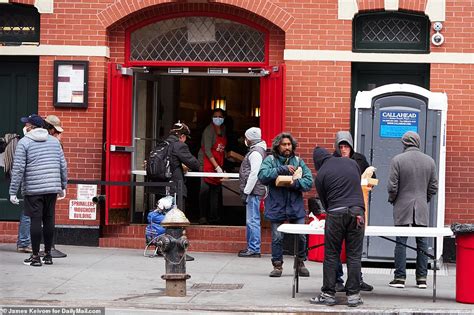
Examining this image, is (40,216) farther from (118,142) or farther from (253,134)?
(253,134)

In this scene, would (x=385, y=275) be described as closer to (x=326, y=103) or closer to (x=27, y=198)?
(x=326, y=103)

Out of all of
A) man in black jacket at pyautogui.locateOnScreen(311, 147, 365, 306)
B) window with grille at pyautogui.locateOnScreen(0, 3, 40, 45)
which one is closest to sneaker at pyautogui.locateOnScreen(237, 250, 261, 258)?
man in black jacket at pyautogui.locateOnScreen(311, 147, 365, 306)

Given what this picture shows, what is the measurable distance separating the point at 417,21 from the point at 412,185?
4.21 metres

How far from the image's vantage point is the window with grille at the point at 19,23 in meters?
16.9

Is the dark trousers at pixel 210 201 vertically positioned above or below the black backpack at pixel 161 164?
below

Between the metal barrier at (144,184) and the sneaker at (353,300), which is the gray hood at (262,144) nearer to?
the metal barrier at (144,184)

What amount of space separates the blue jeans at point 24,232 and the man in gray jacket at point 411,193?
5.36 metres

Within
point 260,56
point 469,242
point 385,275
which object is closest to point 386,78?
point 260,56

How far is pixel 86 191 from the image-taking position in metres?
16.7

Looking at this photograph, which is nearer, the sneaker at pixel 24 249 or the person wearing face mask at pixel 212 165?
the sneaker at pixel 24 249

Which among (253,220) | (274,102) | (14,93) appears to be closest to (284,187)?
(253,220)

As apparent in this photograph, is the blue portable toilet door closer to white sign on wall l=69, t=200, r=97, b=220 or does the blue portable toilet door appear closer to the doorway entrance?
the doorway entrance

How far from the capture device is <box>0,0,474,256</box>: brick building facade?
633 inches

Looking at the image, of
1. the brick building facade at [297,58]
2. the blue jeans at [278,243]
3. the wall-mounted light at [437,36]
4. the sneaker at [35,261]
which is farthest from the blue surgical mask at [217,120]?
the sneaker at [35,261]
